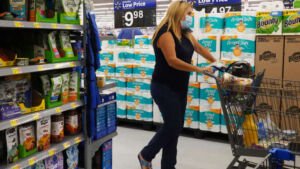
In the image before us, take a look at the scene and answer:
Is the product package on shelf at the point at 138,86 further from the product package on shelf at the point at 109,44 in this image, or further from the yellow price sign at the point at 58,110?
the yellow price sign at the point at 58,110

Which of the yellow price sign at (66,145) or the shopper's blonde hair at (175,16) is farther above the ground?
the shopper's blonde hair at (175,16)

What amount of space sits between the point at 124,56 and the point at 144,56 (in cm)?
42

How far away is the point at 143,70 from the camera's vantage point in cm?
544

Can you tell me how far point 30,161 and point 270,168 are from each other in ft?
5.36

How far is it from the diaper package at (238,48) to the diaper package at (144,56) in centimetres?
112

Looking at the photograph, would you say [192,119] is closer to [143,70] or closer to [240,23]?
[143,70]

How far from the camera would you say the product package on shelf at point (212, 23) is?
482 centimetres

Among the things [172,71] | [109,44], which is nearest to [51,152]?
[172,71]

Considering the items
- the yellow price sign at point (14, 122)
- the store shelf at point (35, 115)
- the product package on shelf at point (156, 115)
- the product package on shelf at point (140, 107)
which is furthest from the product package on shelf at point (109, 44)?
the yellow price sign at point (14, 122)

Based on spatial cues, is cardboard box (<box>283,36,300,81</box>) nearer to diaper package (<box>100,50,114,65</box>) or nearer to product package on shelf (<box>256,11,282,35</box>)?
product package on shelf (<box>256,11,282,35</box>)

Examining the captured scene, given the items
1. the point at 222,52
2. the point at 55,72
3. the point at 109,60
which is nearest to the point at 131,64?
the point at 109,60

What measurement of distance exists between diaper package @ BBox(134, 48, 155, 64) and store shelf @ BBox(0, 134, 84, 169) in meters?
2.48

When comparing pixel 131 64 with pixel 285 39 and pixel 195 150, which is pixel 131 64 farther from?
pixel 285 39

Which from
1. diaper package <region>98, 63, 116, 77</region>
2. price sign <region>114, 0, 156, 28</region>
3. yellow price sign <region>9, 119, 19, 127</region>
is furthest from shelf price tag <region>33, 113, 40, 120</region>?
price sign <region>114, 0, 156, 28</region>
